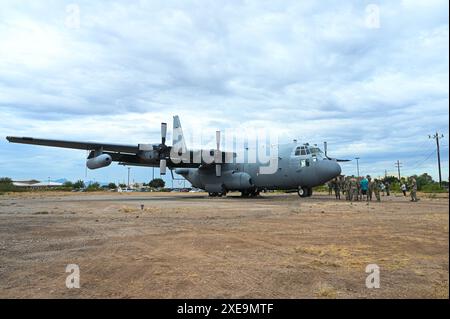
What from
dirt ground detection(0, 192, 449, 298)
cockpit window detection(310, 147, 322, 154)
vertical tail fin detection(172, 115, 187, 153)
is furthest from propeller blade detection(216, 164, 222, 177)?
dirt ground detection(0, 192, 449, 298)

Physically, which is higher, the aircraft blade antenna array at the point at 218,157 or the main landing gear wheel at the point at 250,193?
the aircraft blade antenna array at the point at 218,157

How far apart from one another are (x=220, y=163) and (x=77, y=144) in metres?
11.8

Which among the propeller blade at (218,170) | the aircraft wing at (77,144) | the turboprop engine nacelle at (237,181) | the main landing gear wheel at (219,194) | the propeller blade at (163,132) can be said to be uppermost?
the propeller blade at (163,132)

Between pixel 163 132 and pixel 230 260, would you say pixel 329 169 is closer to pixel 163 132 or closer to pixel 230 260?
pixel 163 132

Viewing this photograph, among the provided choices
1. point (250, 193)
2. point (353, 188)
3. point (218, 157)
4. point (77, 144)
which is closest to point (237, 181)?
point (218, 157)

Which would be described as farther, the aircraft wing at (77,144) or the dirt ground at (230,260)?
the aircraft wing at (77,144)

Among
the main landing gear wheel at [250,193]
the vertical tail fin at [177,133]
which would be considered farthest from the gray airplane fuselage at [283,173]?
the vertical tail fin at [177,133]

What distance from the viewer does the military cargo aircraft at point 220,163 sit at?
25516 millimetres

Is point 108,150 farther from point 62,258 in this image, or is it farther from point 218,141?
point 62,258

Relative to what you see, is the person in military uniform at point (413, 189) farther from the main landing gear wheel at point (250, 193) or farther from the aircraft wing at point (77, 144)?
the aircraft wing at point (77, 144)

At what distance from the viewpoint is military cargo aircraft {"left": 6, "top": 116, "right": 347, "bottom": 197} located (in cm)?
2552

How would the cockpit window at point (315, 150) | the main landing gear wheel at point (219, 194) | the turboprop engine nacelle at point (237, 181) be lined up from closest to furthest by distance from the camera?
the cockpit window at point (315, 150) → the turboprop engine nacelle at point (237, 181) → the main landing gear wheel at point (219, 194)

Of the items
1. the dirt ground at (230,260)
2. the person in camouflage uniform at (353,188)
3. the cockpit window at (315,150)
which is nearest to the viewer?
the dirt ground at (230,260)

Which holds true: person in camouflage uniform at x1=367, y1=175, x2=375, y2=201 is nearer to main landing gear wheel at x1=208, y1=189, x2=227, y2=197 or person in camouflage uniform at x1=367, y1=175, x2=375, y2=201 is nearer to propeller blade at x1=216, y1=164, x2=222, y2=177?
propeller blade at x1=216, y1=164, x2=222, y2=177
